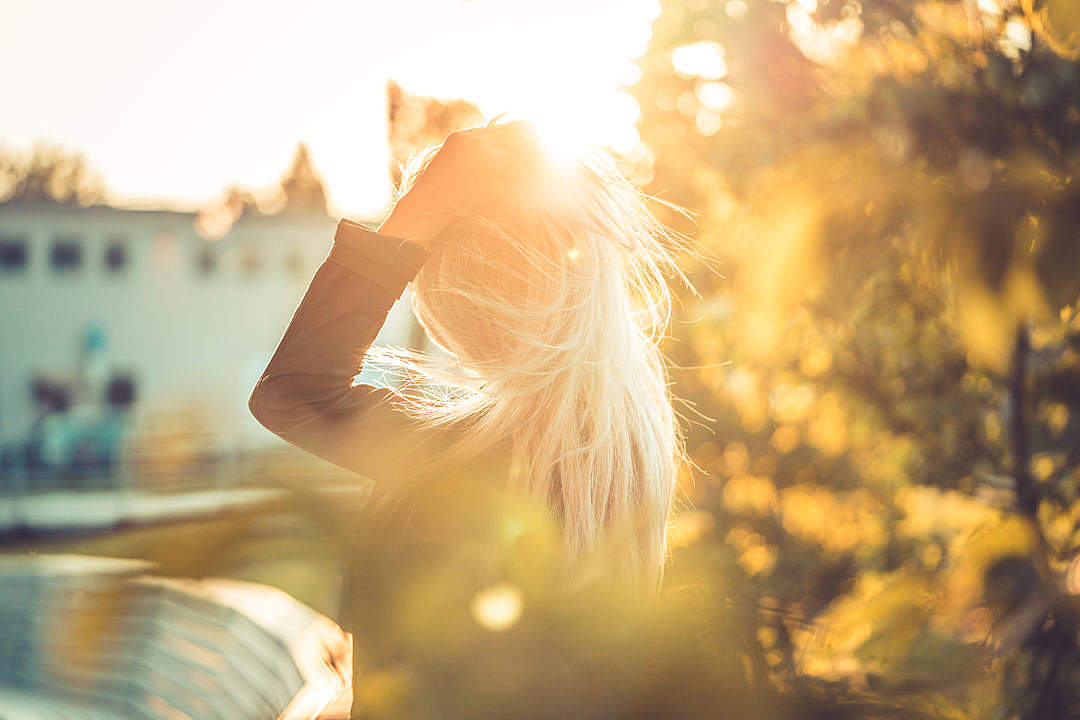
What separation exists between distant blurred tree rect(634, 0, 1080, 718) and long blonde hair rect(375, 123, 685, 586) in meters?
0.23

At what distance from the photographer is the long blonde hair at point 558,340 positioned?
1.41 meters

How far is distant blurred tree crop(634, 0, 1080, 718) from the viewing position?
957mm

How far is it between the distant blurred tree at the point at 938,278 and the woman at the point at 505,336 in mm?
240

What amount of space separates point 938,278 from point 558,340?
0.63 metres

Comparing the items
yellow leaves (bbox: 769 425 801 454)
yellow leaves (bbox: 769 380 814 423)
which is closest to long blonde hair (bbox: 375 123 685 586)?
yellow leaves (bbox: 769 380 814 423)

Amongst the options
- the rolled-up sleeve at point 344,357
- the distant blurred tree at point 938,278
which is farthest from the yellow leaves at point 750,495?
the rolled-up sleeve at point 344,357

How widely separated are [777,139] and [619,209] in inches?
10.4

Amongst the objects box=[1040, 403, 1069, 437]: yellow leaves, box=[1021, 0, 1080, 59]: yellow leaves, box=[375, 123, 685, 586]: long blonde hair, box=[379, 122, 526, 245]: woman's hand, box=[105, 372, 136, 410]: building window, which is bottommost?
box=[105, 372, 136, 410]: building window

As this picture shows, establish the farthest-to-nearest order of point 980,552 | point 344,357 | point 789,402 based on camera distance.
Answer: point 789,402
point 344,357
point 980,552

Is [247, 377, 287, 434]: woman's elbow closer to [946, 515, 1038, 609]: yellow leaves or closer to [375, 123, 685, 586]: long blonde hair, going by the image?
[375, 123, 685, 586]: long blonde hair

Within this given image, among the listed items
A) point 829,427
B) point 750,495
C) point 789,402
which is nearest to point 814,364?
point 829,427

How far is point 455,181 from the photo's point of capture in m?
1.36

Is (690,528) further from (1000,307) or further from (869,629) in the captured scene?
(1000,307)

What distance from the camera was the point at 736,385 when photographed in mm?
3232
